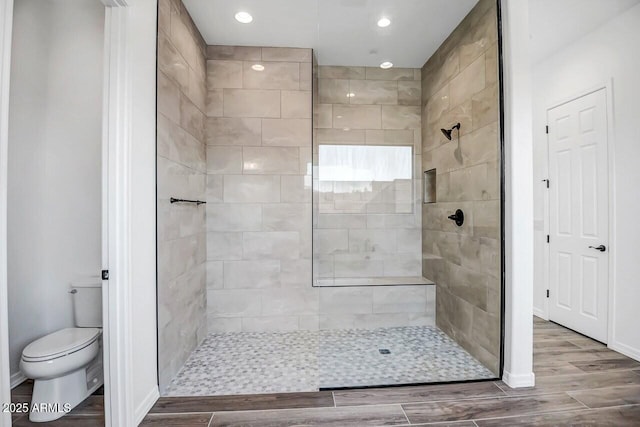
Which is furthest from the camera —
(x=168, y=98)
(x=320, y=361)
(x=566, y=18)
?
(x=566, y=18)

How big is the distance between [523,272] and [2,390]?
2750 millimetres

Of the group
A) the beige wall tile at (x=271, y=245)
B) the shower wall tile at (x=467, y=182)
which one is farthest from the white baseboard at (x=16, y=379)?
the shower wall tile at (x=467, y=182)

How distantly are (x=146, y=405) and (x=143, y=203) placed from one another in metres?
1.21

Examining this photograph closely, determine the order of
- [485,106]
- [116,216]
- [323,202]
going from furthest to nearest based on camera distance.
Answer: [323,202] < [485,106] < [116,216]

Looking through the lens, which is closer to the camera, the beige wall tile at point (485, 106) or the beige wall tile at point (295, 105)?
the beige wall tile at point (485, 106)

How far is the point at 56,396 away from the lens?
1.79m

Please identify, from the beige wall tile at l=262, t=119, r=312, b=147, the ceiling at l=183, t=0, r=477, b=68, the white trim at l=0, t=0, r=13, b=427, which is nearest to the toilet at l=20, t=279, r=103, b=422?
the white trim at l=0, t=0, r=13, b=427

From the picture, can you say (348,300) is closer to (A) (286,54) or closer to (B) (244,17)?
(A) (286,54)

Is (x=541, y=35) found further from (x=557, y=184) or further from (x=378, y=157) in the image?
(x=378, y=157)

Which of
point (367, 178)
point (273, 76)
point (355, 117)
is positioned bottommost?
point (367, 178)

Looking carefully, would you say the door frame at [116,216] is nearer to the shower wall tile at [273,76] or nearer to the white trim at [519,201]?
the shower wall tile at [273,76]

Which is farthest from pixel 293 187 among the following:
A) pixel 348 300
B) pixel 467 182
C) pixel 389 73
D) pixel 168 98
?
pixel 467 182

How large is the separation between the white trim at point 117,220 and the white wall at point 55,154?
786mm

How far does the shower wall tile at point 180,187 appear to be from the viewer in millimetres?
2086
